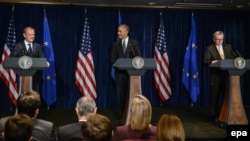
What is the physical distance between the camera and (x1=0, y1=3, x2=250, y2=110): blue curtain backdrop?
7.53 m

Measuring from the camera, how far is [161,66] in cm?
782

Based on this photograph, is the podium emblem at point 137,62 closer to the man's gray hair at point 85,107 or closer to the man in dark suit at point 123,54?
the man in dark suit at point 123,54

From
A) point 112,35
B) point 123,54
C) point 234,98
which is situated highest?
point 112,35

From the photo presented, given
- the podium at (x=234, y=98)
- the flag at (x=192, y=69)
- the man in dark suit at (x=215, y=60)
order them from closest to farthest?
the podium at (x=234, y=98), the man in dark suit at (x=215, y=60), the flag at (x=192, y=69)

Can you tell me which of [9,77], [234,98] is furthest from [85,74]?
[234,98]

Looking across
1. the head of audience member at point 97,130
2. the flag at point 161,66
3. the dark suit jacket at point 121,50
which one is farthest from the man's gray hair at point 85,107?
the flag at point 161,66

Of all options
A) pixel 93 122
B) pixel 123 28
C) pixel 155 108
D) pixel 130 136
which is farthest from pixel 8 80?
pixel 93 122

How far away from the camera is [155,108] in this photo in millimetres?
7820

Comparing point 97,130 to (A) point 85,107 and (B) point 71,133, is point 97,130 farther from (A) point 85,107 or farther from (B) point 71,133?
(A) point 85,107

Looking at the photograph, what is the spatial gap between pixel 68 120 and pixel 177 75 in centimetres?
305

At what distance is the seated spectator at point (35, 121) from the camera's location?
8.90ft

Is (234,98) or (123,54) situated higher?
(123,54)

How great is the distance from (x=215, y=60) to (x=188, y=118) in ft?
3.96

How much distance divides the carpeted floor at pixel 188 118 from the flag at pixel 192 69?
46cm
